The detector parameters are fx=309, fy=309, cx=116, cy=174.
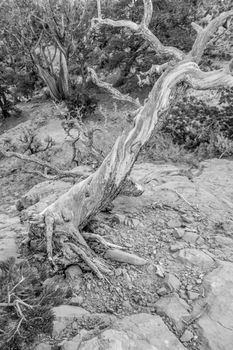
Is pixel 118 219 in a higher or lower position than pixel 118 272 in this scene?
higher

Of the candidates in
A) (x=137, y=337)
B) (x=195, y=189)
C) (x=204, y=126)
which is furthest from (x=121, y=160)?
(x=204, y=126)

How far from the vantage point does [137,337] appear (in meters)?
2.29

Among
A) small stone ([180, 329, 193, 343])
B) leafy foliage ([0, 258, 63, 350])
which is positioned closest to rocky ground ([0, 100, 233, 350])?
small stone ([180, 329, 193, 343])

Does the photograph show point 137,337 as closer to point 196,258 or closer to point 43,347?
point 43,347

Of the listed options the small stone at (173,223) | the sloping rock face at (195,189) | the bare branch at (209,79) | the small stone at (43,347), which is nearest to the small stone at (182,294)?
the small stone at (173,223)

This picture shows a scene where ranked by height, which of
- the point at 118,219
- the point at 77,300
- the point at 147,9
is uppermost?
the point at 147,9

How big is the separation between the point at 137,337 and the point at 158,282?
69 centimetres

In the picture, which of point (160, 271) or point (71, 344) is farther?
point (160, 271)

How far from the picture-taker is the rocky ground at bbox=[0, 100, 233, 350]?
2.33m

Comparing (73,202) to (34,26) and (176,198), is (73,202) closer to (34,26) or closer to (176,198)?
(176,198)

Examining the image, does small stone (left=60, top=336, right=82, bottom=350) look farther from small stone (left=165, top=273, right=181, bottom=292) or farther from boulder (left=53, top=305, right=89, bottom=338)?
small stone (left=165, top=273, right=181, bottom=292)

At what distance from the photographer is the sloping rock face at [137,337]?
2191 millimetres

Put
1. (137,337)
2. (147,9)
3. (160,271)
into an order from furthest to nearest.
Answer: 1. (147,9)
2. (160,271)
3. (137,337)

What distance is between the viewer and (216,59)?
12.0 metres
